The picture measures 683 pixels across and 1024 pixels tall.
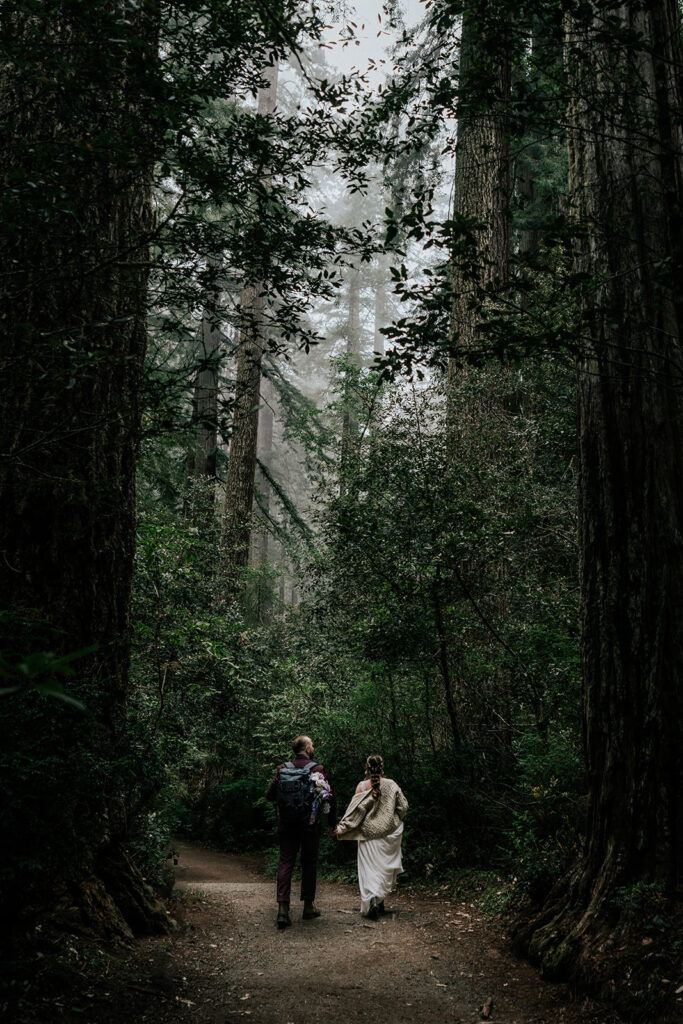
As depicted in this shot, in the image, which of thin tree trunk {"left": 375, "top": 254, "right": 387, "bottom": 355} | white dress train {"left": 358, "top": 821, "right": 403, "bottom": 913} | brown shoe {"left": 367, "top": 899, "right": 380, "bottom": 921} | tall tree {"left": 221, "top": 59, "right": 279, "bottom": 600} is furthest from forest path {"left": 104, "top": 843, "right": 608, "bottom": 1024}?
thin tree trunk {"left": 375, "top": 254, "right": 387, "bottom": 355}

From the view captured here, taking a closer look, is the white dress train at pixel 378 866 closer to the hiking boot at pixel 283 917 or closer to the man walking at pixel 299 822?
the man walking at pixel 299 822

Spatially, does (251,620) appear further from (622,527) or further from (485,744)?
(622,527)

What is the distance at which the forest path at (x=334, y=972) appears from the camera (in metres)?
4.22

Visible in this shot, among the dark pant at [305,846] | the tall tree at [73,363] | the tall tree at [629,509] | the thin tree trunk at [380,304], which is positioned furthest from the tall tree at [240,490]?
the thin tree trunk at [380,304]

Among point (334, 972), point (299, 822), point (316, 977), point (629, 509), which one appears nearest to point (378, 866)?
point (299, 822)

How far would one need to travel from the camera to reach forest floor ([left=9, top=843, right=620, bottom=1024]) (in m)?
3.92

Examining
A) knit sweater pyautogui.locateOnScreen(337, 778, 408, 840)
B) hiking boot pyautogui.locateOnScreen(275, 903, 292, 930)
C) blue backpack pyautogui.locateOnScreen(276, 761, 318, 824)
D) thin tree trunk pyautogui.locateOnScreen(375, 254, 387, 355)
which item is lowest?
hiking boot pyautogui.locateOnScreen(275, 903, 292, 930)

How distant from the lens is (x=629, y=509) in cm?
463

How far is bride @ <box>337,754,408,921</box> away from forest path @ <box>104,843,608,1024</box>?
34cm

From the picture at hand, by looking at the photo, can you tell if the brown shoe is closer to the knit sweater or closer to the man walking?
the man walking

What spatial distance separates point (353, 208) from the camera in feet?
132

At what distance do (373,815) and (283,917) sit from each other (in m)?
1.56

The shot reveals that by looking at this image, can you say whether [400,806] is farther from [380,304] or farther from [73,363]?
[380,304]

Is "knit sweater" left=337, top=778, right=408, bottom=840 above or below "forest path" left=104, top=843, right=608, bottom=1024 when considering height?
above
